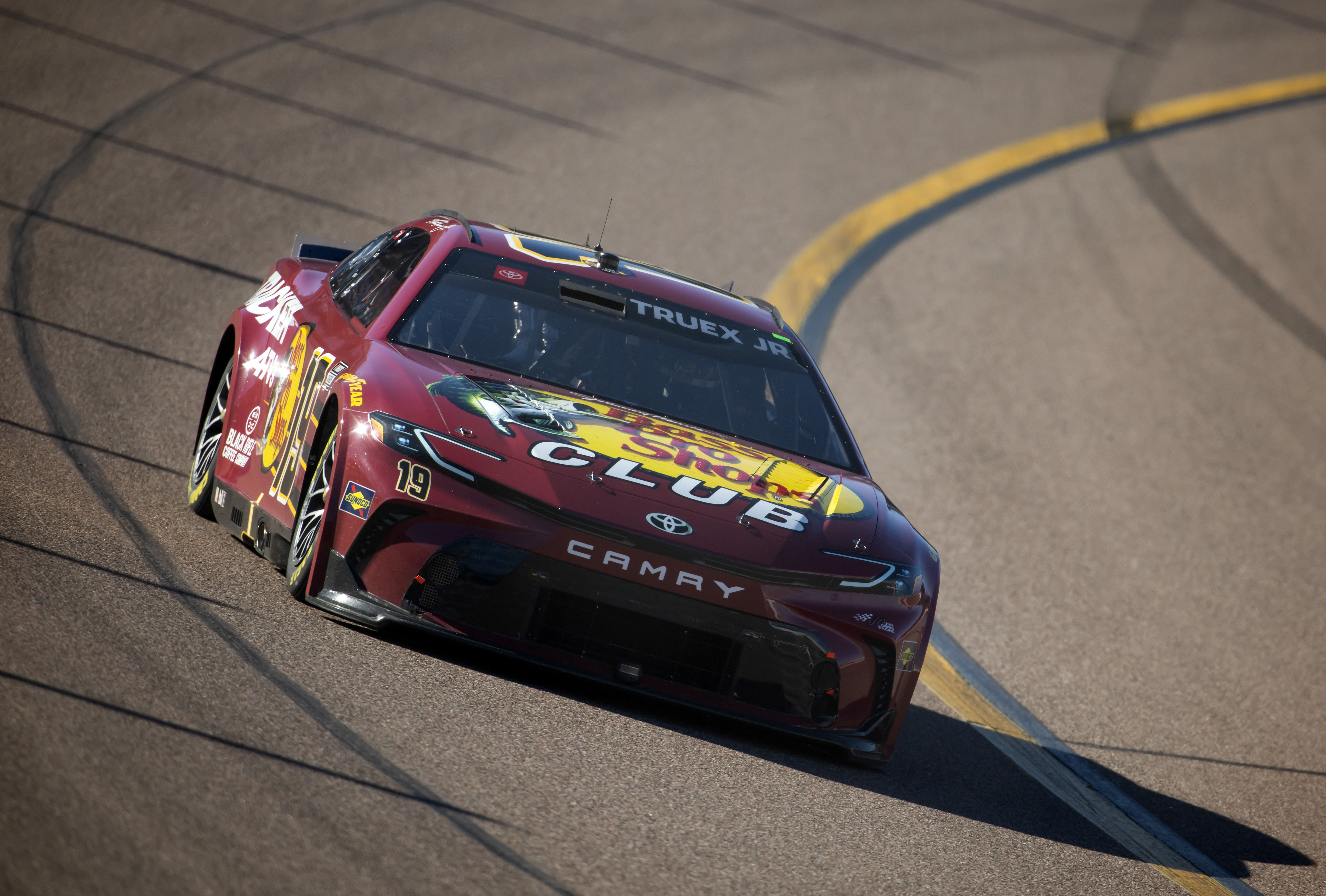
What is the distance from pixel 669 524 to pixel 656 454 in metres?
0.40

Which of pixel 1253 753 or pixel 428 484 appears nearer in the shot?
pixel 428 484

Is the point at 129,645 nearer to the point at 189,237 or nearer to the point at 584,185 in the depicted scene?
the point at 189,237

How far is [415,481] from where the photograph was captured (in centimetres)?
491

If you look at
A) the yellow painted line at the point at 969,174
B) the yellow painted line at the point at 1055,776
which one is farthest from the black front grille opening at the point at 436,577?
the yellow painted line at the point at 969,174

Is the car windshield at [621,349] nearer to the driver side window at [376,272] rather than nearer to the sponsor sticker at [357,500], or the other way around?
the driver side window at [376,272]

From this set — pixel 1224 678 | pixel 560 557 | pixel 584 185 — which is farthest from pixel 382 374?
pixel 584 185

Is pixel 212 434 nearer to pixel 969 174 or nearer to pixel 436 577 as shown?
pixel 436 577

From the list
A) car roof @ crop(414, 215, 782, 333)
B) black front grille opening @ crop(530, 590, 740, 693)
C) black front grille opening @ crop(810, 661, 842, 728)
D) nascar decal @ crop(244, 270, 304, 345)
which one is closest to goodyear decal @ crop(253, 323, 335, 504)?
nascar decal @ crop(244, 270, 304, 345)

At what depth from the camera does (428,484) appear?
16.1ft

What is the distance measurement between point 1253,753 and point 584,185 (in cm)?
921

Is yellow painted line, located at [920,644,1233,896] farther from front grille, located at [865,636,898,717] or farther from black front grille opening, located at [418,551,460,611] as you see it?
black front grille opening, located at [418,551,460,611]

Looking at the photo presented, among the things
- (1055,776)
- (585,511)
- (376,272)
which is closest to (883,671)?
(585,511)

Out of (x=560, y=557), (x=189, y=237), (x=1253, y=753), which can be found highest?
(x=560, y=557)

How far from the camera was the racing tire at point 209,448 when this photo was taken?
6516 millimetres
